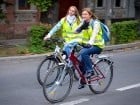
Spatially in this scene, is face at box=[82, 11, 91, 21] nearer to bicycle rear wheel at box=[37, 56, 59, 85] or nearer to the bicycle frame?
the bicycle frame

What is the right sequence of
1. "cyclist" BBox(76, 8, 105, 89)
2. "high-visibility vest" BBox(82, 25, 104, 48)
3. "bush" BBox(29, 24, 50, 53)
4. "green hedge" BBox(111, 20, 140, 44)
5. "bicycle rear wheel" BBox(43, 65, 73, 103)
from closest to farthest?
"bicycle rear wheel" BBox(43, 65, 73, 103), "cyclist" BBox(76, 8, 105, 89), "high-visibility vest" BBox(82, 25, 104, 48), "bush" BBox(29, 24, 50, 53), "green hedge" BBox(111, 20, 140, 44)

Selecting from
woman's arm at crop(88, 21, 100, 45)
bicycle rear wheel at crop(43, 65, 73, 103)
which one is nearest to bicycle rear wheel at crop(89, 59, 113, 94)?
woman's arm at crop(88, 21, 100, 45)

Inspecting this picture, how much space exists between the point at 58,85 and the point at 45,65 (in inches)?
55.3

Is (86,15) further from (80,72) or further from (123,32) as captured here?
(123,32)

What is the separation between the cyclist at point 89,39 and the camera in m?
10.3

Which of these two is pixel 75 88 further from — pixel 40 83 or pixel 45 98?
pixel 45 98

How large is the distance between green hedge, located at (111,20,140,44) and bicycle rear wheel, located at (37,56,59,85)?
31.2 feet

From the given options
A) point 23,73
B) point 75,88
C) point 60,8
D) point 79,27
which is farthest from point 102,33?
point 60,8

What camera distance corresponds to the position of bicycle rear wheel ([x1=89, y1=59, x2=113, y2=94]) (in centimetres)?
1082

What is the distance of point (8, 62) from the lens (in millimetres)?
15016

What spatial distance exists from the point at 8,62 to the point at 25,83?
3.53m

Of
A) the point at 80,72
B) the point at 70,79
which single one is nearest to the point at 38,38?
the point at 80,72

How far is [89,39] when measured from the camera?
34.7 feet

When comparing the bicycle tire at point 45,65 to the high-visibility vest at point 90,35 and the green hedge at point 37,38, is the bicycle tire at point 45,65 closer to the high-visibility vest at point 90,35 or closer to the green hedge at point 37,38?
the high-visibility vest at point 90,35
